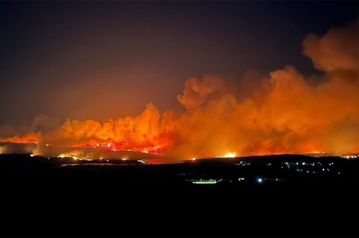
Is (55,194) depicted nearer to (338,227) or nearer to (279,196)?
(279,196)

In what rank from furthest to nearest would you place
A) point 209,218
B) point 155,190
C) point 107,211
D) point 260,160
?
Answer: point 260,160
point 155,190
point 107,211
point 209,218

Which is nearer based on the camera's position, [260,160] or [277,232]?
[277,232]

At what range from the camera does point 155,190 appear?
76.8 meters

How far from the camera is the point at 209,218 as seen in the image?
45562 mm

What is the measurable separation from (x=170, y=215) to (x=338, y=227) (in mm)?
19716

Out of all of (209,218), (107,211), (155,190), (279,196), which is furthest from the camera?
(155,190)

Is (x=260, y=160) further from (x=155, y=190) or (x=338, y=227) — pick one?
(x=338, y=227)

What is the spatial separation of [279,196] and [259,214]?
1924 centimetres

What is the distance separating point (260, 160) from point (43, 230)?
516ft

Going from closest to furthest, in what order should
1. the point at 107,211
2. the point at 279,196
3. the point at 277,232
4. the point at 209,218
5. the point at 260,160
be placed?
the point at 277,232 → the point at 209,218 → the point at 107,211 → the point at 279,196 → the point at 260,160

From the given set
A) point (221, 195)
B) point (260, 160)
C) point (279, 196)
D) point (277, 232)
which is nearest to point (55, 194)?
point (221, 195)

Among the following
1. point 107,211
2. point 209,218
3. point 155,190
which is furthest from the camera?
point 155,190

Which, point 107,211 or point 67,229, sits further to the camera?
point 107,211

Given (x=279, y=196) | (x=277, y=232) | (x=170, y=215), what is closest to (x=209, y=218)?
(x=170, y=215)
